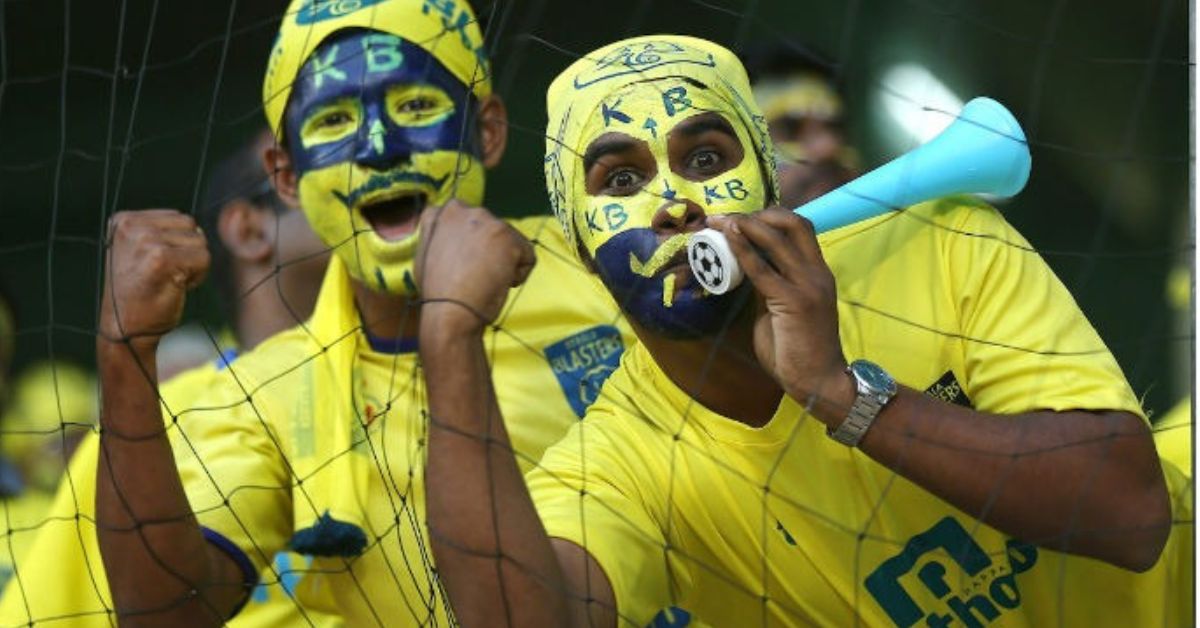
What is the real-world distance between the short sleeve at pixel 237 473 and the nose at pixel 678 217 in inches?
25.3

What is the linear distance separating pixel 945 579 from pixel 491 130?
42.1 inches

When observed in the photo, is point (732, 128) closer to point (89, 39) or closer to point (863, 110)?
point (863, 110)

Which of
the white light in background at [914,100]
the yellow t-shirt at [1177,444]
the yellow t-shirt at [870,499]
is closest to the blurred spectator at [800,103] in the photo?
the white light in background at [914,100]

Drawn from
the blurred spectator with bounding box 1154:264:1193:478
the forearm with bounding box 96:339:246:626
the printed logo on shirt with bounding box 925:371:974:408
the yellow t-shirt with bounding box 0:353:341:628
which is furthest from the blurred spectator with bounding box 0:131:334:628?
the blurred spectator with bounding box 1154:264:1193:478

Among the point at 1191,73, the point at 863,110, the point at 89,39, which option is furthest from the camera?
the point at 89,39

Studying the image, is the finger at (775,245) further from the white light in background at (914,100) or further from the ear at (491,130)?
the white light in background at (914,100)

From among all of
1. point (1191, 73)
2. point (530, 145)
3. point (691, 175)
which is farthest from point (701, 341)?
point (530, 145)

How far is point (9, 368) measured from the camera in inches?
194

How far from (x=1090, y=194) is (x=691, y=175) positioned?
222cm

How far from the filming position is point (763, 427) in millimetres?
2447

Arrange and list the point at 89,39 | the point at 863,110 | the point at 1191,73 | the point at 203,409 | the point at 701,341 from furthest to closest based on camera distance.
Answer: the point at 89,39 → the point at 863,110 → the point at 203,409 → the point at 701,341 → the point at 1191,73

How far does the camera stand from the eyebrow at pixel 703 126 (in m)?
2.47

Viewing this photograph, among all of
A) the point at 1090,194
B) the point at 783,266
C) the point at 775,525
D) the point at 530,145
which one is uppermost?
the point at 783,266

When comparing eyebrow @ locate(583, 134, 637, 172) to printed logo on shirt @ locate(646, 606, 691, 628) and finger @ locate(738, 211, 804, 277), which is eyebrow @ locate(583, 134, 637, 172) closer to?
finger @ locate(738, 211, 804, 277)
